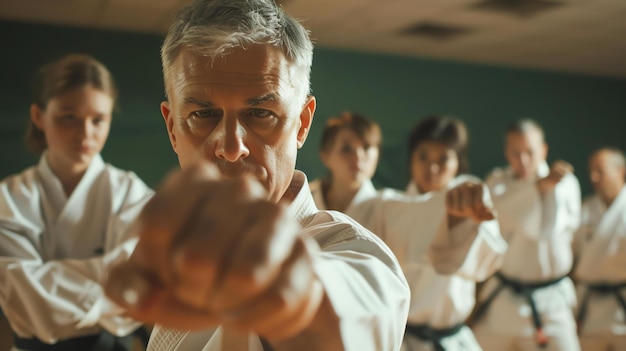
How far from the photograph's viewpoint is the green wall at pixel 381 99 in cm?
636

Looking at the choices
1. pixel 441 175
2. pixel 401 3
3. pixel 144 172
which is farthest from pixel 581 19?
pixel 144 172

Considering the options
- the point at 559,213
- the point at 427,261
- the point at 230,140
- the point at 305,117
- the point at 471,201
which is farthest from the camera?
the point at 559,213

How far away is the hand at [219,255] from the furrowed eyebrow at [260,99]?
0.42m

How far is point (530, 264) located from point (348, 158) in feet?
6.08

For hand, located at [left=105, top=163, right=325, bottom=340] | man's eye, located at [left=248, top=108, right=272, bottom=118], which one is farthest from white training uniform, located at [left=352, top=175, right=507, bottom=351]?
hand, located at [left=105, top=163, right=325, bottom=340]

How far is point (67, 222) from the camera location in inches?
→ 109

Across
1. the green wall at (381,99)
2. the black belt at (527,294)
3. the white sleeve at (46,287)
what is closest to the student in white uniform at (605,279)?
the black belt at (527,294)

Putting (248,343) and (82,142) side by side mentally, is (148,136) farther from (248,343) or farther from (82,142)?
(248,343)

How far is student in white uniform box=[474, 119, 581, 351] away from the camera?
459cm

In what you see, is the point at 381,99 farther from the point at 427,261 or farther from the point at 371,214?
the point at 427,261

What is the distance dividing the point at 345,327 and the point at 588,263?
521 cm

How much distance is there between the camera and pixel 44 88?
2828mm

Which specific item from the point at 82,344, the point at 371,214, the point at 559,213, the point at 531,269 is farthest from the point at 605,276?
the point at 82,344

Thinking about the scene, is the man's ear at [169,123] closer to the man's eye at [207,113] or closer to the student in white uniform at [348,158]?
the man's eye at [207,113]
